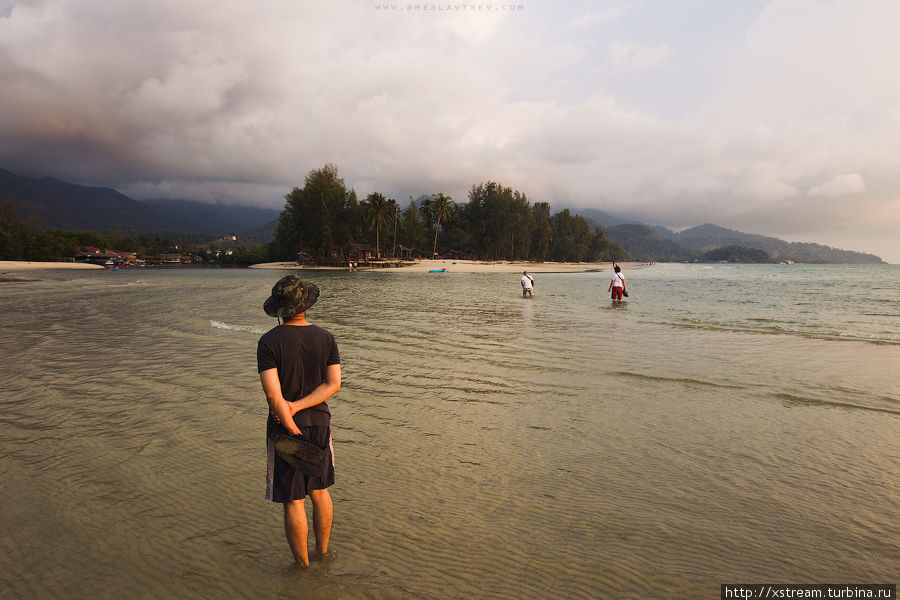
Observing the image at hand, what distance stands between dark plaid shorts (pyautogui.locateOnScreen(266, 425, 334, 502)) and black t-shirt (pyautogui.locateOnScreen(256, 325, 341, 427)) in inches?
3.4

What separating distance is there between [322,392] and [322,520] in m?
1.06

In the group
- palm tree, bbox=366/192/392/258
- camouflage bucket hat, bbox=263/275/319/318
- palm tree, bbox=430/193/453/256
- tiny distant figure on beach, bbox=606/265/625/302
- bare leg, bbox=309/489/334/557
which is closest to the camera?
camouflage bucket hat, bbox=263/275/319/318

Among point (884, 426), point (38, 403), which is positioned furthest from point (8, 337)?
point (884, 426)

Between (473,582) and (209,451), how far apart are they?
3807mm

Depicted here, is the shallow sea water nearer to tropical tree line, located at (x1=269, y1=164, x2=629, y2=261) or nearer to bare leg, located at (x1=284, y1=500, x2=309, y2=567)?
bare leg, located at (x1=284, y1=500, x2=309, y2=567)

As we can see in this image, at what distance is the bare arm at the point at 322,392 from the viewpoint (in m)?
3.09

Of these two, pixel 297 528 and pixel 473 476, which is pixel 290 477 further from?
pixel 473 476

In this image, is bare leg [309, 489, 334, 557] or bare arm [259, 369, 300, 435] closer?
bare arm [259, 369, 300, 435]

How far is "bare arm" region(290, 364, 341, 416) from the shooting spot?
10.1 ft

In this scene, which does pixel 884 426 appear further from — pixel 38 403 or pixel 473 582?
pixel 38 403

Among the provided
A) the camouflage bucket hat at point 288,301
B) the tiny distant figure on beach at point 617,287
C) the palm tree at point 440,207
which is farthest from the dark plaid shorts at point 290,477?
the palm tree at point 440,207

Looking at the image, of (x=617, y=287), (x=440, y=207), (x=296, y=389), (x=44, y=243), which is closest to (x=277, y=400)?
(x=296, y=389)

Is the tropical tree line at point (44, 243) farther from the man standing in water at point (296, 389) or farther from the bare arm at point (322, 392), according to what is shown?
the bare arm at point (322, 392)

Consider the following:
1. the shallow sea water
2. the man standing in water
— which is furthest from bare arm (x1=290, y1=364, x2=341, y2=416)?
the shallow sea water
